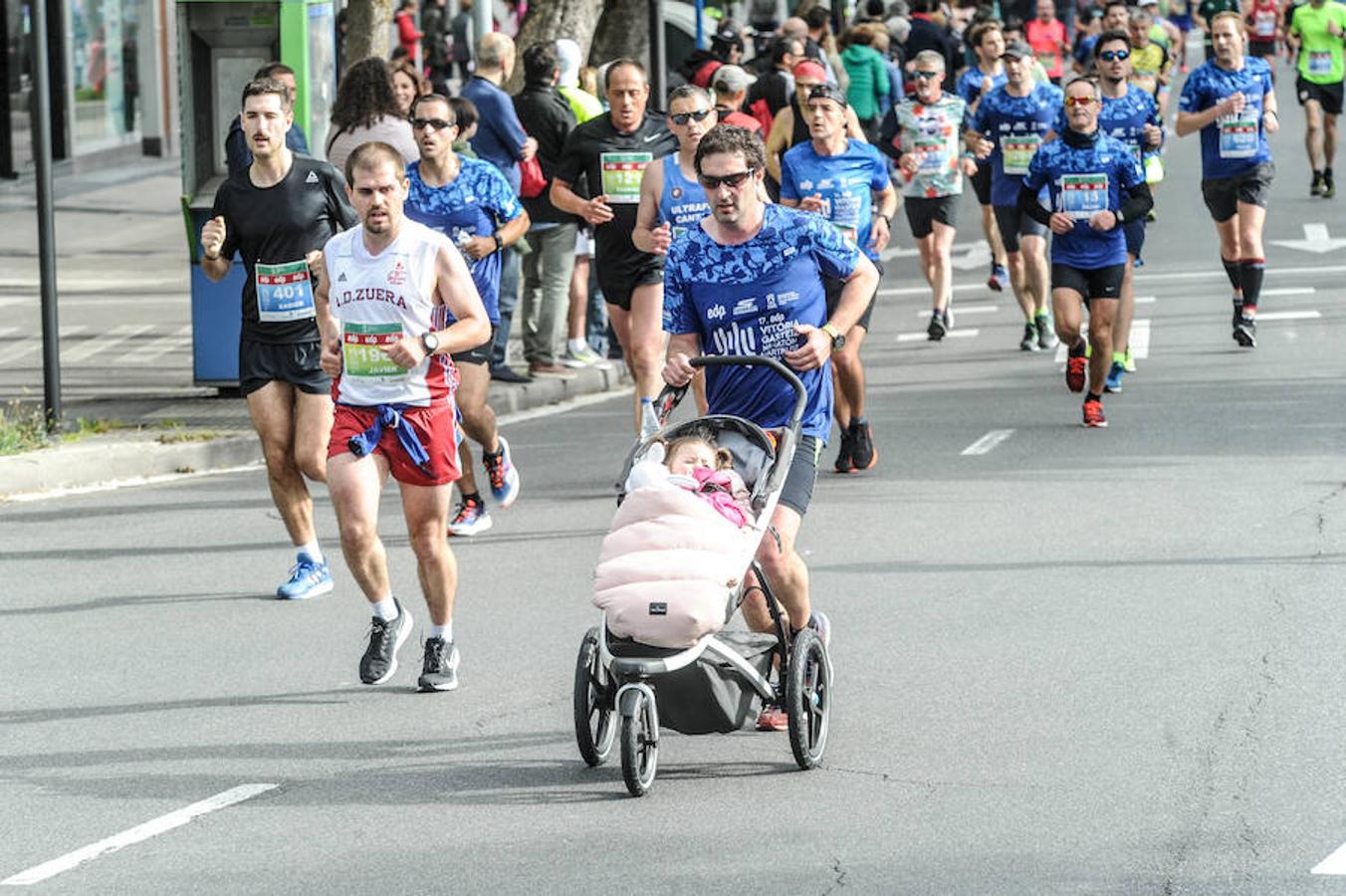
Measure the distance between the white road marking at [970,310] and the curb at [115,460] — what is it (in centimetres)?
702

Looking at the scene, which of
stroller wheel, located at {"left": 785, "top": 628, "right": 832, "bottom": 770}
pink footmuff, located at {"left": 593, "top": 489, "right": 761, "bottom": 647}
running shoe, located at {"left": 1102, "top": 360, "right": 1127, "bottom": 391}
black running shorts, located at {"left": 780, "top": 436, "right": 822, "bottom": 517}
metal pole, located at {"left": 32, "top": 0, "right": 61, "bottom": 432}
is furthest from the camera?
Answer: running shoe, located at {"left": 1102, "top": 360, "right": 1127, "bottom": 391}

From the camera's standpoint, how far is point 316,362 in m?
10.1

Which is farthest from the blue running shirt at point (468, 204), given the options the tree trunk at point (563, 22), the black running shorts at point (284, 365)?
the tree trunk at point (563, 22)

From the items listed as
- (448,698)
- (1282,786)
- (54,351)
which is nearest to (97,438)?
(54,351)

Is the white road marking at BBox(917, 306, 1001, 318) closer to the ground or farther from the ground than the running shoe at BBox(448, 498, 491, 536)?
closer to the ground

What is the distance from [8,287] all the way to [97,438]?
278 inches

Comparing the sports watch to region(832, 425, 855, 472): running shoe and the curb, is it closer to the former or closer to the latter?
region(832, 425, 855, 472): running shoe

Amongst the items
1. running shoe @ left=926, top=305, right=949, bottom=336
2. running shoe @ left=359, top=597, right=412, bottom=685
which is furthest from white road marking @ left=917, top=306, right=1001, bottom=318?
running shoe @ left=359, top=597, right=412, bottom=685

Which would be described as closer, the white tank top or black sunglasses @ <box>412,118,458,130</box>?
the white tank top

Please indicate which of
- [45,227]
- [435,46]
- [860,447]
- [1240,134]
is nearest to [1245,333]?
[1240,134]

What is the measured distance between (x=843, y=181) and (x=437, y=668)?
17.0 ft

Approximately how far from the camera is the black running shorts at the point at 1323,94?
24.7 metres

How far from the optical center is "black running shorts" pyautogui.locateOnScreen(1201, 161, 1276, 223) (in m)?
16.8

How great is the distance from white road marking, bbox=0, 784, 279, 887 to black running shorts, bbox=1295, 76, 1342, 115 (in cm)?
1923
